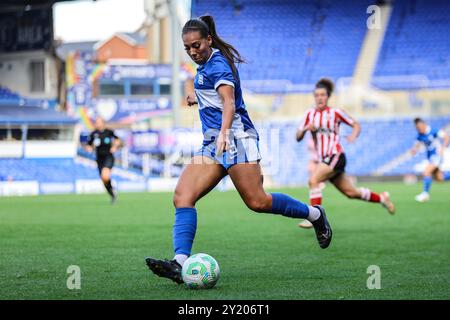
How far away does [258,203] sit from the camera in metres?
7.00

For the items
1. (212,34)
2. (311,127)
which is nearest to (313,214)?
(212,34)

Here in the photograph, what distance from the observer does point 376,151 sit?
3553cm

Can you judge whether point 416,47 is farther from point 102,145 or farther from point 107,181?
point 107,181

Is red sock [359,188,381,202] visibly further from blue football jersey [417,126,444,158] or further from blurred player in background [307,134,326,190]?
blue football jersey [417,126,444,158]

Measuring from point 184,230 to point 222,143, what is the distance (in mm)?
811

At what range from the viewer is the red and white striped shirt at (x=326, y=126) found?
12.5 metres

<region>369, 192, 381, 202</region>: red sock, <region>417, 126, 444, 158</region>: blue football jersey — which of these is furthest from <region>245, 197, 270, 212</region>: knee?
<region>417, 126, 444, 158</region>: blue football jersey

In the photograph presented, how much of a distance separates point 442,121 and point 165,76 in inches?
624

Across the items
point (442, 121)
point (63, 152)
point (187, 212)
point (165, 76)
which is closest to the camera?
point (187, 212)

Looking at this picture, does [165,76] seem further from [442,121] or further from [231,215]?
[231,215]

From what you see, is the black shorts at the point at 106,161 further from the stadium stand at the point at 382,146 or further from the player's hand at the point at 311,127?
the stadium stand at the point at 382,146

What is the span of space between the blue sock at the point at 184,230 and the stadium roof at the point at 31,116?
89.8 ft

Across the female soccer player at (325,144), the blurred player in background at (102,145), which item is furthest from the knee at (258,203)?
the blurred player in background at (102,145)
